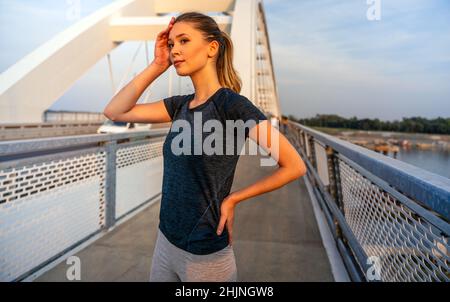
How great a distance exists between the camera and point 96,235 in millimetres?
3330

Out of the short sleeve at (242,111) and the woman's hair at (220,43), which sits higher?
the woman's hair at (220,43)

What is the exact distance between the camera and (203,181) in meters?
1.12

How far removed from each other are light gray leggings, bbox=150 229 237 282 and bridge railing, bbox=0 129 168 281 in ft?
4.35

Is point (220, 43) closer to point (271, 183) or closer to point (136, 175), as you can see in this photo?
point (271, 183)

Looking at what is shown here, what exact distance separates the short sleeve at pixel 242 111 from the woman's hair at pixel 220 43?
0.16m

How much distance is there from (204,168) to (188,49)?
16.7 inches

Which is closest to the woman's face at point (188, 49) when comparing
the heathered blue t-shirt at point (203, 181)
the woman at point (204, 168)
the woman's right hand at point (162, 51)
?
the woman at point (204, 168)

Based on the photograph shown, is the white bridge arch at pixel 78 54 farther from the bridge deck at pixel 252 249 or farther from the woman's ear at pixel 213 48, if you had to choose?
the woman's ear at pixel 213 48

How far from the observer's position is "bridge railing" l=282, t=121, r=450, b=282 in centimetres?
90

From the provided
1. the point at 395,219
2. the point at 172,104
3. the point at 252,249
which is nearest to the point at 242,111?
the point at 172,104

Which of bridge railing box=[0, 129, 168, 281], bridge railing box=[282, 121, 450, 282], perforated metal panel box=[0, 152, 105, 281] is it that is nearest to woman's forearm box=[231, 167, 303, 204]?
bridge railing box=[282, 121, 450, 282]

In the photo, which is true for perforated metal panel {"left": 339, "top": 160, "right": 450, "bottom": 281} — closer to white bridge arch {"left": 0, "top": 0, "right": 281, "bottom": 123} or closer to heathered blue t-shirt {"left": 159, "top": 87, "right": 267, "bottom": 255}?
heathered blue t-shirt {"left": 159, "top": 87, "right": 267, "bottom": 255}

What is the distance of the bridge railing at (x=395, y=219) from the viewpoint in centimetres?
90
